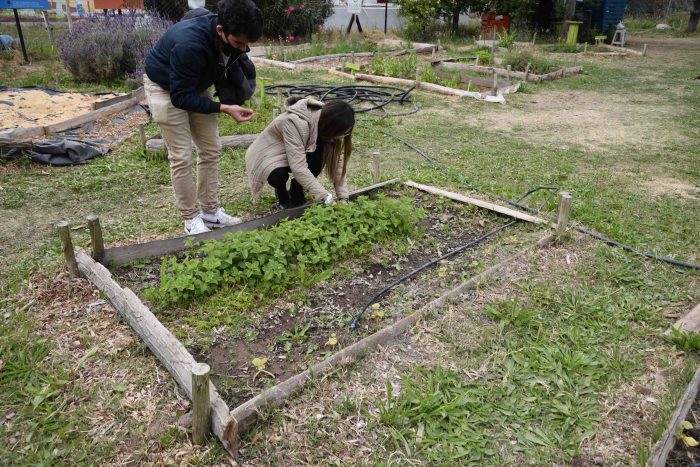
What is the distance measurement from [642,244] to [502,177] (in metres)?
1.65

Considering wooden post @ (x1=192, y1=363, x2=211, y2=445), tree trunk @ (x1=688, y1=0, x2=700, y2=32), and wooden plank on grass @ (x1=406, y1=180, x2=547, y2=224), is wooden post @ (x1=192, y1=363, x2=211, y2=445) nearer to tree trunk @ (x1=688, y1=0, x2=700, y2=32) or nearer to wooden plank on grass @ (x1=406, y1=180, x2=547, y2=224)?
wooden plank on grass @ (x1=406, y1=180, x2=547, y2=224)

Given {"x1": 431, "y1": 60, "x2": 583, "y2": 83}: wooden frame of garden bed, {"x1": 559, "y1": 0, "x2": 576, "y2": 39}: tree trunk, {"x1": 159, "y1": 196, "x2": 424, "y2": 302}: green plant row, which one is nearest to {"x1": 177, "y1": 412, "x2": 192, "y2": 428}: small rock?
{"x1": 159, "y1": 196, "x2": 424, "y2": 302}: green plant row

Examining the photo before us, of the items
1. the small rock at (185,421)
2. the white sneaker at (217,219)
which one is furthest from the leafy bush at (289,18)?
the small rock at (185,421)

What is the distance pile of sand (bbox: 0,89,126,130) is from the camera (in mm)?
6070

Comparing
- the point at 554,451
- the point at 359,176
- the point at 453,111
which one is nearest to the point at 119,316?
the point at 554,451

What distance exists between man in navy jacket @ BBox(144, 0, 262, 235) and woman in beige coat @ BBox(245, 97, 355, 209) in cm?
34

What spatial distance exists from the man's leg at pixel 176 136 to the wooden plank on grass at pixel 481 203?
206cm

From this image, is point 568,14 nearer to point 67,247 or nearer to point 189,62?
point 189,62

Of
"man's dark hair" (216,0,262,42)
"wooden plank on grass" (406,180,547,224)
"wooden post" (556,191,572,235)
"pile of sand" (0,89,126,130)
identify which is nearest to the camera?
"man's dark hair" (216,0,262,42)

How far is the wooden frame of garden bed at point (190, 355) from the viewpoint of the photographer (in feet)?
6.61

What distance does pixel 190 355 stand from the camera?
89.0 inches

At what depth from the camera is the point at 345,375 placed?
Answer: 2.38 metres

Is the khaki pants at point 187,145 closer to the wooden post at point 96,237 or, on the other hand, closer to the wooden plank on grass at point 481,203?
the wooden post at point 96,237

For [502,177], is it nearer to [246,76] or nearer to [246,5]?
[246,76]
